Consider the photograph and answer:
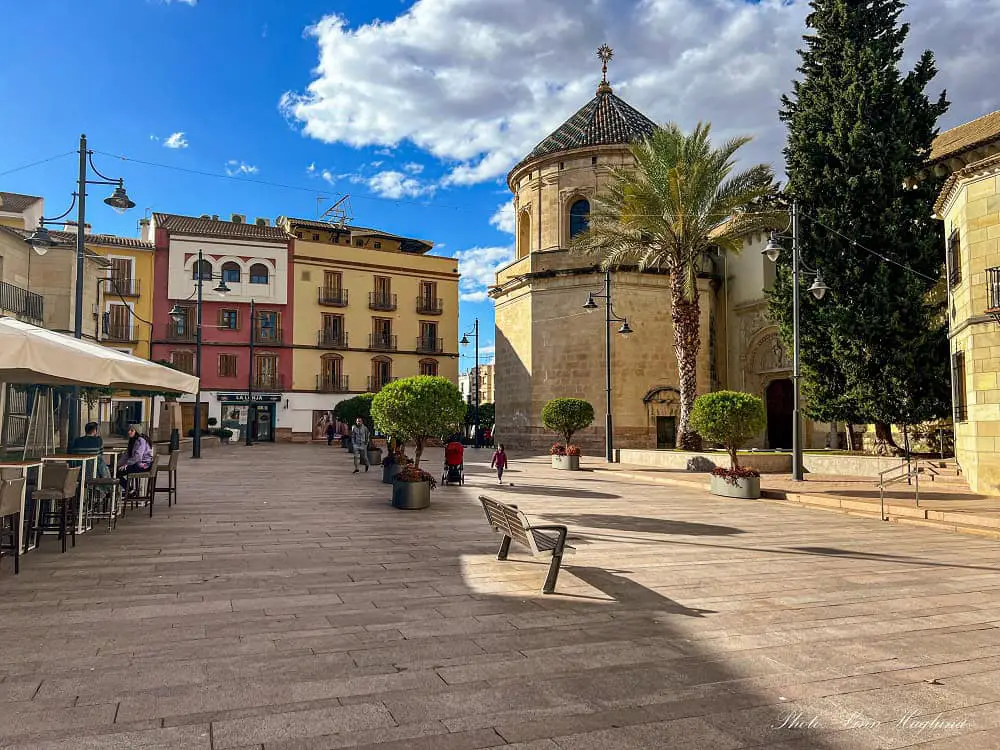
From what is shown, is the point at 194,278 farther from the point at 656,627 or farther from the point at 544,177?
the point at 656,627

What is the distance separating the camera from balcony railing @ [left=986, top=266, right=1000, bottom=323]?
493 inches

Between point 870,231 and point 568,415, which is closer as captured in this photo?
point 870,231

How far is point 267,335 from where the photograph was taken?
43500 mm

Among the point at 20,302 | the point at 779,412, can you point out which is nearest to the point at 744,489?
the point at 779,412

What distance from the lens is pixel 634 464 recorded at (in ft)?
74.3

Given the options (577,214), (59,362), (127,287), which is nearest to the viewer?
(59,362)

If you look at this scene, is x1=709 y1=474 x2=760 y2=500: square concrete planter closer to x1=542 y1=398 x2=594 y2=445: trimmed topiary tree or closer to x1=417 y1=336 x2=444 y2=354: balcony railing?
x1=542 y1=398 x2=594 y2=445: trimmed topiary tree

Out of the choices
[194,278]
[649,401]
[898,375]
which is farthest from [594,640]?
[194,278]

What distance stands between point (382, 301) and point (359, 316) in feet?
6.20

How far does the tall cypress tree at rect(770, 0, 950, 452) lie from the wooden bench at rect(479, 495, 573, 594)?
14.7m

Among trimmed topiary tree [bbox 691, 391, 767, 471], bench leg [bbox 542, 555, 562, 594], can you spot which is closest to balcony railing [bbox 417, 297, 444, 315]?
trimmed topiary tree [bbox 691, 391, 767, 471]

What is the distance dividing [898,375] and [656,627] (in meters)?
16.4

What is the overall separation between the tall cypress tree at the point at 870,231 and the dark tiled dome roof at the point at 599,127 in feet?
38.1

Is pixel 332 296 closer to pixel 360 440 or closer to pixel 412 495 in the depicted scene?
pixel 360 440
